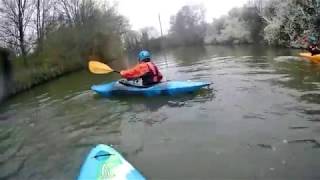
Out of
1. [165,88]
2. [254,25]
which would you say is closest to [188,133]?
[165,88]

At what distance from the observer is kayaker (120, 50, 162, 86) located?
34.5 feet

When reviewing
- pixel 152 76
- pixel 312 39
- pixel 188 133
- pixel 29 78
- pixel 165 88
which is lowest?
pixel 188 133

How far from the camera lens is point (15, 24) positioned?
24.6 m

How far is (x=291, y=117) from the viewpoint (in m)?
7.53

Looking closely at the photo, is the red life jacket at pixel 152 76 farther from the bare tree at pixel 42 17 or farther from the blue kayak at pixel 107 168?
the bare tree at pixel 42 17

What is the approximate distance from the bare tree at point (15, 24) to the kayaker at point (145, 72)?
1450 centimetres

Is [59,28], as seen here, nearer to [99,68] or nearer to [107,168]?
[99,68]

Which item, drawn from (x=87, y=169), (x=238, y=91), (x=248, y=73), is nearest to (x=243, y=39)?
(x=248, y=73)

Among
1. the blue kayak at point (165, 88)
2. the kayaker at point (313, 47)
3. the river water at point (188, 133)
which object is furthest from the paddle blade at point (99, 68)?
the kayaker at point (313, 47)

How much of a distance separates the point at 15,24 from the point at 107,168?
73.0 feet

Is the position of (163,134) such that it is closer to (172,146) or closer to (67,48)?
(172,146)

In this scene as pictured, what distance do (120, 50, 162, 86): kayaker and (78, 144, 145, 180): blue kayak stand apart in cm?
522

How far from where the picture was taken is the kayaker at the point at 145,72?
34.5 feet

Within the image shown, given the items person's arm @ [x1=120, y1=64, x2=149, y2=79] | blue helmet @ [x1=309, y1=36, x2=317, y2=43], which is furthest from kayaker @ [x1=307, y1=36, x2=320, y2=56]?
person's arm @ [x1=120, y1=64, x2=149, y2=79]
